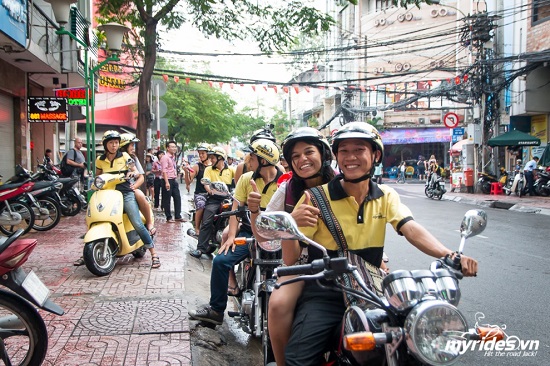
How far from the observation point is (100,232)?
592 cm

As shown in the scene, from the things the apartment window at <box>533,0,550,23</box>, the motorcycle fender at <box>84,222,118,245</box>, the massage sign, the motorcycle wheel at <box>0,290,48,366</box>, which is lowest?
the motorcycle wheel at <box>0,290,48,366</box>

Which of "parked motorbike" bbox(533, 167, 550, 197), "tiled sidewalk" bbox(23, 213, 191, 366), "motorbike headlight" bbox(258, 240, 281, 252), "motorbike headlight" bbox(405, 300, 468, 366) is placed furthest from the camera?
"parked motorbike" bbox(533, 167, 550, 197)

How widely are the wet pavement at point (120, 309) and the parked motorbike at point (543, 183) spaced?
15.9 m

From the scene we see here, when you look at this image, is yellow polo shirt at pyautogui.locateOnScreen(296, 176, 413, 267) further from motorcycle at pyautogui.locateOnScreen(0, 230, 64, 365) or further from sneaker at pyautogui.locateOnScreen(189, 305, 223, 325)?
sneaker at pyautogui.locateOnScreen(189, 305, 223, 325)

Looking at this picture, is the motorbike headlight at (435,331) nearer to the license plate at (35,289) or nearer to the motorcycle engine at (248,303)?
the license plate at (35,289)

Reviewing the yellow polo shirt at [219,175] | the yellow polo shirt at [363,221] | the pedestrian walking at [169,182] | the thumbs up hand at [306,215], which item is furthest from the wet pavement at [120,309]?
the pedestrian walking at [169,182]

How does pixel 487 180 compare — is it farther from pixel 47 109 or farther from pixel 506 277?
pixel 47 109

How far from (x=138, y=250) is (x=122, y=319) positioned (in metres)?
2.72

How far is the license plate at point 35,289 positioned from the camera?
313cm

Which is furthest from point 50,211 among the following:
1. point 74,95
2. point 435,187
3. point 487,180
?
point 487,180

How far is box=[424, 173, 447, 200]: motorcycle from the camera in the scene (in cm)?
2009

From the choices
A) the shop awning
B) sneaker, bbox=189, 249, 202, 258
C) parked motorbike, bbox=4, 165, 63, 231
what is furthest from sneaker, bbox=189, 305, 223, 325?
the shop awning

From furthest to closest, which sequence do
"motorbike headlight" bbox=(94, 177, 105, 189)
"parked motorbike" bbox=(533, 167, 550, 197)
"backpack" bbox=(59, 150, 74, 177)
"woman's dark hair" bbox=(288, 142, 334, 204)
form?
"parked motorbike" bbox=(533, 167, 550, 197)
"backpack" bbox=(59, 150, 74, 177)
"motorbike headlight" bbox=(94, 177, 105, 189)
"woman's dark hair" bbox=(288, 142, 334, 204)

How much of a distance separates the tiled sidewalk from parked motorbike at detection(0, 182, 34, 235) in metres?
1.08
